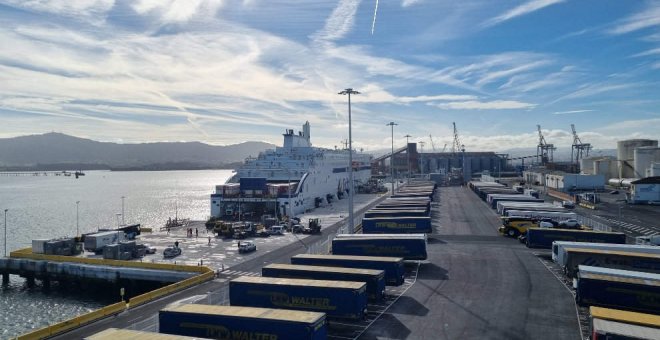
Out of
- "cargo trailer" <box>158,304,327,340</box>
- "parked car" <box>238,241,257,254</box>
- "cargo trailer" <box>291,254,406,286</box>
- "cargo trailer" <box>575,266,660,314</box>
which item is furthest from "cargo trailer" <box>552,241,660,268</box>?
"parked car" <box>238,241,257,254</box>

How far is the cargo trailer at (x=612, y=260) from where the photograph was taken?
3084 centimetres

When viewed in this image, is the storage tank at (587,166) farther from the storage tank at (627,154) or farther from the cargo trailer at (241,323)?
the cargo trailer at (241,323)

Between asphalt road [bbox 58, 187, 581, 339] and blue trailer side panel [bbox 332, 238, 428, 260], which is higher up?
blue trailer side panel [bbox 332, 238, 428, 260]

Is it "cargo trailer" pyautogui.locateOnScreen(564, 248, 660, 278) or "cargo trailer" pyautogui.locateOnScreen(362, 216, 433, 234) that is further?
"cargo trailer" pyautogui.locateOnScreen(362, 216, 433, 234)

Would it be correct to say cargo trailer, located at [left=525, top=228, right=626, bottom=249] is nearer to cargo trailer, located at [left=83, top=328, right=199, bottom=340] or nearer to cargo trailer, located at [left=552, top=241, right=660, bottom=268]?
cargo trailer, located at [left=552, top=241, right=660, bottom=268]

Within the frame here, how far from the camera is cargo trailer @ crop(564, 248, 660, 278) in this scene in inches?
1214

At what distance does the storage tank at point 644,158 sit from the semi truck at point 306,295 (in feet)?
415

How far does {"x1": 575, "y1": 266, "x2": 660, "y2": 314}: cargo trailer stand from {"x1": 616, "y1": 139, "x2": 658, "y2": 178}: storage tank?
409 ft

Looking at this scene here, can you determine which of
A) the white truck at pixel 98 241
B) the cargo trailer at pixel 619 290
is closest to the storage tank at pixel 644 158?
the cargo trailer at pixel 619 290

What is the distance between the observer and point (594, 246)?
34469 mm

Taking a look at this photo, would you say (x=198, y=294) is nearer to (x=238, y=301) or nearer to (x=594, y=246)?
(x=238, y=301)

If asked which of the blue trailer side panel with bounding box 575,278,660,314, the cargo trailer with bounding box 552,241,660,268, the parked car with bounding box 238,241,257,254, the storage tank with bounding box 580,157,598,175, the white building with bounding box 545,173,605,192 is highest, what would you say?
the storage tank with bounding box 580,157,598,175

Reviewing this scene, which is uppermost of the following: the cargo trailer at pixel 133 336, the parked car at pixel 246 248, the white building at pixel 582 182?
the white building at pixel 582 182

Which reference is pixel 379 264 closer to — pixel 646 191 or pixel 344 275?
pixel 344 275
